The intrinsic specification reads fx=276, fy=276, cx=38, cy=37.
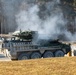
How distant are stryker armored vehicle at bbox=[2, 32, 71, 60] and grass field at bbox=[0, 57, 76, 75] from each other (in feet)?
17.7

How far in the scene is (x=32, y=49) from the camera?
712 inches

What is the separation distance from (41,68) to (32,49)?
724cm

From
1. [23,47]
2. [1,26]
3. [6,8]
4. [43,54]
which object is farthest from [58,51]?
[1,26]

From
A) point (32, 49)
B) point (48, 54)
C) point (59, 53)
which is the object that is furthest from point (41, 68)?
point (59, 53)

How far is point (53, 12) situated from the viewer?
103 feet

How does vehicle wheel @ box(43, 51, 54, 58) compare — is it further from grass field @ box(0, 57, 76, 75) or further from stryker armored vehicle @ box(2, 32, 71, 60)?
grass field @ box(0, 57, 76, 75)

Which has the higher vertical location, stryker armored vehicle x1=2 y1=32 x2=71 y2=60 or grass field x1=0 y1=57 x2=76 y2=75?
stryker armored vehicle x1=2 y1=32 x2=71 y2=60

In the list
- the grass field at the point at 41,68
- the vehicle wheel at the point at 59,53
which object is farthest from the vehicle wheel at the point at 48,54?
the grass field at the point at 41,68

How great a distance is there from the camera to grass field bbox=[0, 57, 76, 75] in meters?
10.2

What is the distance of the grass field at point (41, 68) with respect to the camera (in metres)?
10.2

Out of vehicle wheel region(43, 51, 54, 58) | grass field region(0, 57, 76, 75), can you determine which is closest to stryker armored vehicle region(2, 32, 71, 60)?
vehicle wheel region(43, 51, 54, 58)

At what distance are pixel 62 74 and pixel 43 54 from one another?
8.50 metres

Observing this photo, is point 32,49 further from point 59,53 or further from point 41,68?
point 41,68

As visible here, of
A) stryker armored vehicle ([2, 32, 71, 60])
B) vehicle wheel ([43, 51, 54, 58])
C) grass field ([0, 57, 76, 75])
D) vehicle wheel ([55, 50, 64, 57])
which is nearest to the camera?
grass field ([0, 57, 76, 75])
